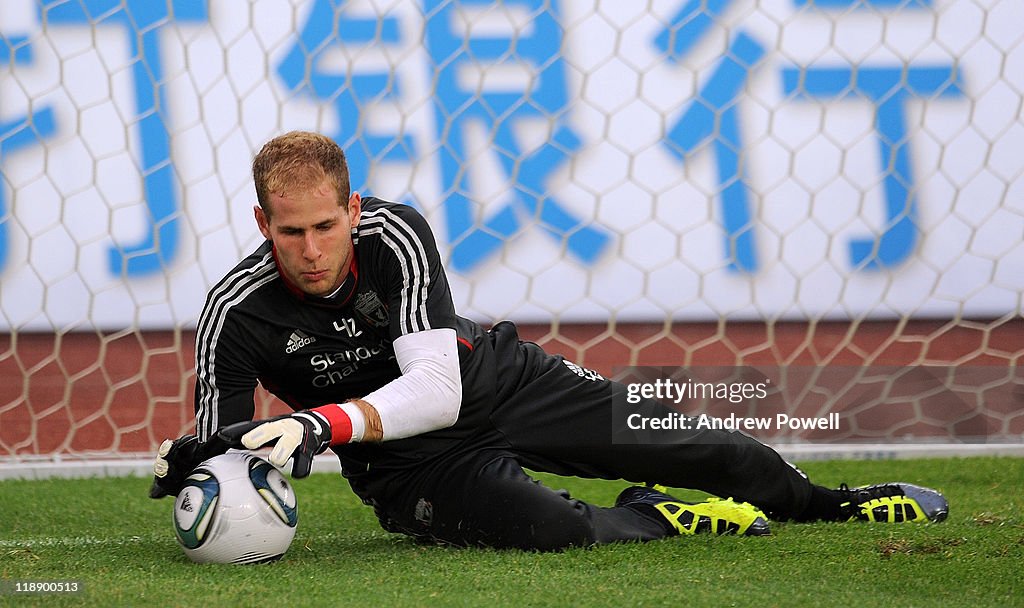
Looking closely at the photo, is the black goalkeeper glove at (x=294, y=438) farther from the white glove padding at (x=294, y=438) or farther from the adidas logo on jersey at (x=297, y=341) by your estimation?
the adidas logo on jersey at (x=297, y=341)

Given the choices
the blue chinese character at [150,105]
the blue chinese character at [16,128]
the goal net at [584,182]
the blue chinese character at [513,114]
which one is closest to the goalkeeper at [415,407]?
the goal net at [584,182]

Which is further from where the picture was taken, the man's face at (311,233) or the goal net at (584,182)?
the goal net at (584,182)

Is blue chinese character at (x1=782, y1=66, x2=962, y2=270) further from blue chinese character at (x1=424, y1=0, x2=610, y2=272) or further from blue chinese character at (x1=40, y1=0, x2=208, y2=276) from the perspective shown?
blue chinese character at (x1=40, y1=0, x2=208, y2=276)

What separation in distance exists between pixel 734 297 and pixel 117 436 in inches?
82.4

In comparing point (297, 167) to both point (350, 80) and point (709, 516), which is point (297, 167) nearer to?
point (709, 516)

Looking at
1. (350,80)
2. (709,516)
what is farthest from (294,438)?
(350,80)

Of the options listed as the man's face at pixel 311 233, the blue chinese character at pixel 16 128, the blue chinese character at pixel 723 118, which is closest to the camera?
the man's face at pixel 311 233

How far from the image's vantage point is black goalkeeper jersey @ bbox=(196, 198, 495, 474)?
2275 mm

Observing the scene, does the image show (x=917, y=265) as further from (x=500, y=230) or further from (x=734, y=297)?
(x=500, y=230)

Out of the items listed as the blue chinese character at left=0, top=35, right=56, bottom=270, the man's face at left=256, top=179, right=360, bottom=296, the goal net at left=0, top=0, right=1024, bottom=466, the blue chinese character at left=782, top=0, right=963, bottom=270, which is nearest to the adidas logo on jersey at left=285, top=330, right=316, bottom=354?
the man's face at left=256, top=179, right=360, bottom=296

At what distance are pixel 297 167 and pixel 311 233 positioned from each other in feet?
0.38

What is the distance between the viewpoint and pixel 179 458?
2309 mm

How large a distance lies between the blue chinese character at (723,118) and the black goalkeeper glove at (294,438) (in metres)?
2.42

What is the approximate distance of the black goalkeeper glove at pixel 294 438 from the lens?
1982 millimetres
